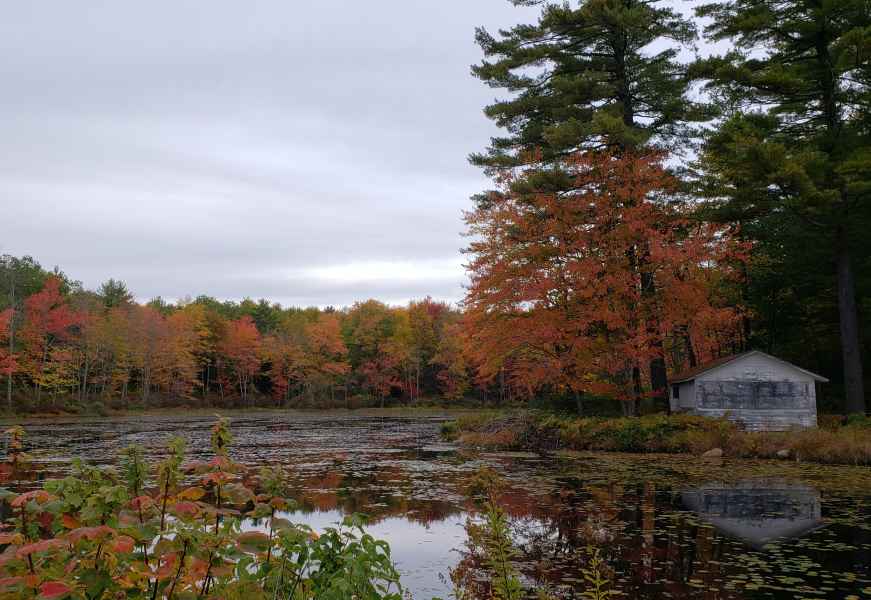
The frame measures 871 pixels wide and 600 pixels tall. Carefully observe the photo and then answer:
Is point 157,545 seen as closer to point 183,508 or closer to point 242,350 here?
point 183,508

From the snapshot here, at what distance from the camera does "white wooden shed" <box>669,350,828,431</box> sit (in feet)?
84.1

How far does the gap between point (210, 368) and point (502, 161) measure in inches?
2411

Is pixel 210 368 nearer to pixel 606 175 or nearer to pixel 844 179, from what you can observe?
pixel 606 175

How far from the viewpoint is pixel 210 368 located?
3201 inches

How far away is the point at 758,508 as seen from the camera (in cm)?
1264

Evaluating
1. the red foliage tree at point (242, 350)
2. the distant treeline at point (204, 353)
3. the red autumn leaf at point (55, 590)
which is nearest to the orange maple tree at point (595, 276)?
the red autumn leaf at point (55, 590)

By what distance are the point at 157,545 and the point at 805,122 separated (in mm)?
30526

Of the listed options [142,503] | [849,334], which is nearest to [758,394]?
[849,334]

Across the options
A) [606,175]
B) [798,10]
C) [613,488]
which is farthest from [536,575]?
[798,10]

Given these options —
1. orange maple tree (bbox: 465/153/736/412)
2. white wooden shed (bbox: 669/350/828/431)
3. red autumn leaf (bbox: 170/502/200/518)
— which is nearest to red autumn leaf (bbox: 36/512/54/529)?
red autumn leaf (bbox: 170/502/200/518)

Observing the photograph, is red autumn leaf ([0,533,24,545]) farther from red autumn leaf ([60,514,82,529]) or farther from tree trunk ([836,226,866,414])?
tree trunk ([836,226,866,414])

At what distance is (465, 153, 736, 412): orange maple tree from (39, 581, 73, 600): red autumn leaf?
2360 cm

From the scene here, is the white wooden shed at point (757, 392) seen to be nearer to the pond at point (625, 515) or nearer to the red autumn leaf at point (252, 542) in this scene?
the pond at point (625, 515)

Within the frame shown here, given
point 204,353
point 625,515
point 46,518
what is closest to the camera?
point 46,518
